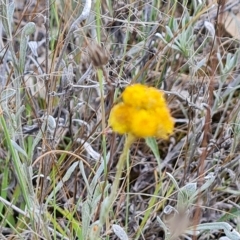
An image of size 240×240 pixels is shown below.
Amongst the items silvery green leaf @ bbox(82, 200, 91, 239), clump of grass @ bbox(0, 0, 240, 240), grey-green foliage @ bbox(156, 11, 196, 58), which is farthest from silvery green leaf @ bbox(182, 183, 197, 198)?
grey-green foliage @ bbox(156, 11, 196, 58)

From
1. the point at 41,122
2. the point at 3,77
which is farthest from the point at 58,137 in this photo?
the point at 3,77

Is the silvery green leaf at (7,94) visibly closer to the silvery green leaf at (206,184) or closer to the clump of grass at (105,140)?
the clump of grass at (105,140)

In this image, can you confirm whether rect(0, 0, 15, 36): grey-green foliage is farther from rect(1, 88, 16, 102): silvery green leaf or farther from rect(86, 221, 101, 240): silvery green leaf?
rect(86, 221, 101, 240): silvery green leaf

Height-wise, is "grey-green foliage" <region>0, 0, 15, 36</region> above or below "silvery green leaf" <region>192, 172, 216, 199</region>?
above

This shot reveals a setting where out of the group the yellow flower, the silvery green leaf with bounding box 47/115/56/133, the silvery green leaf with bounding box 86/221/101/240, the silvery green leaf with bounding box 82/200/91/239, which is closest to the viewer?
the yellow flower

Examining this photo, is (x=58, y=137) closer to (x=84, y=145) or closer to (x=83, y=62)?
(x=84, y=145)

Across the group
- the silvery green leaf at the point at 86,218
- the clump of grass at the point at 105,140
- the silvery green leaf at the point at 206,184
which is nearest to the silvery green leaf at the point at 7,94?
the clump of grass at the point at 105,140
